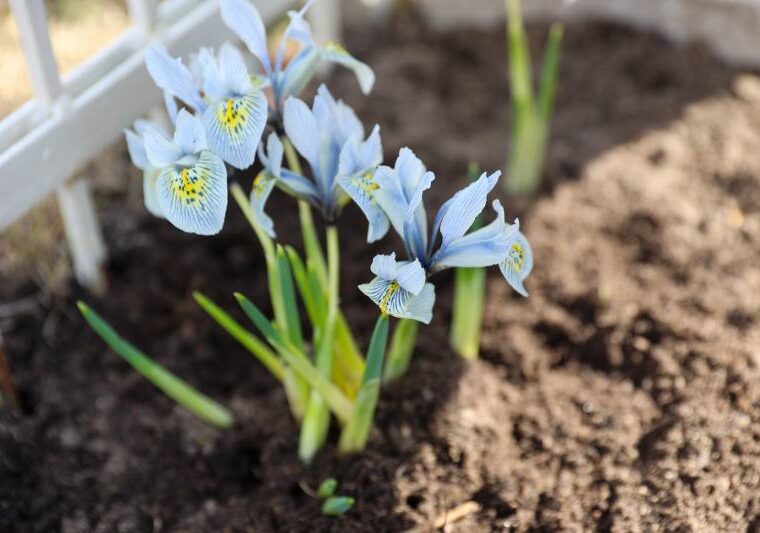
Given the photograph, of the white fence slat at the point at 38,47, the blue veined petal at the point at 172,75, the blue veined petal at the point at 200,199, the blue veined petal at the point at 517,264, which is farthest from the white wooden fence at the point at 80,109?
the blue veined petal at the point at 517,264

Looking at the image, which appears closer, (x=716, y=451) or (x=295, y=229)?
(x=716, y=451)

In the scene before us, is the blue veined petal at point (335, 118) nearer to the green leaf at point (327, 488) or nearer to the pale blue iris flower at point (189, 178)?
the pale blue iris flower at point (189, 178)

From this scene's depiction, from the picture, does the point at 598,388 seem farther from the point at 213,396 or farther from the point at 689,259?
the point at 213,396

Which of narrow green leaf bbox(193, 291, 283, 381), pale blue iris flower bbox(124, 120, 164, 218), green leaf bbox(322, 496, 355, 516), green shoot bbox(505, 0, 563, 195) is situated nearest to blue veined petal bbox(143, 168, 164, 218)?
pale blue iris flower bbox(124, 120, 164, 218)

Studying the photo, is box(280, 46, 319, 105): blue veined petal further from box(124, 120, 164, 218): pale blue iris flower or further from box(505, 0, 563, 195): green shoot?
box(505, 0, 563, 195): green shoot

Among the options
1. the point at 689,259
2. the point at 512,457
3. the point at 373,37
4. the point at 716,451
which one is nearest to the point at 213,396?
the point at 512,457

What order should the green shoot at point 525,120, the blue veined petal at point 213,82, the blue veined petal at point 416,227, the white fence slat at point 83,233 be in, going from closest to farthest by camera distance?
1. the blue veined petal at point 416,227
2. the blue veined petal at point 213,82
3. the white fence slat at point 83,233
4. the green shoot at point 525,120

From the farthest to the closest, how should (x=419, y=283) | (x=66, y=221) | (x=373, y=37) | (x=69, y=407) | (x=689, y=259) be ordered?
1. (x=373, y=37)
2. (x=689, y=259)
3. (x=66, y=221)
4. (x=69, y=407)
5. (x=419, y=283)
